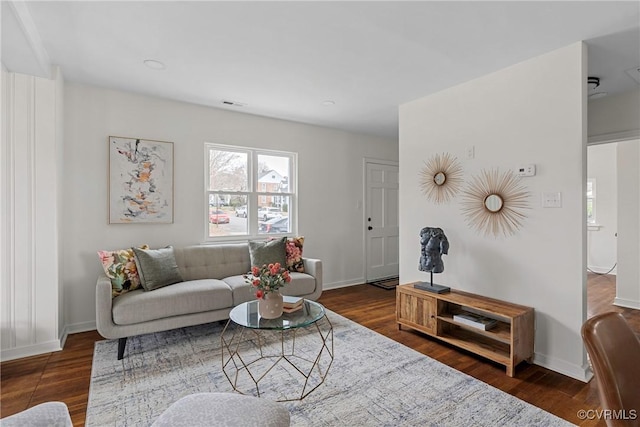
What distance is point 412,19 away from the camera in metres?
2.15

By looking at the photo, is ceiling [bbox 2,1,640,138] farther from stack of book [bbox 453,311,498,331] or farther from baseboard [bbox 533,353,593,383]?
baseboard [bbox 533,353,593,383]

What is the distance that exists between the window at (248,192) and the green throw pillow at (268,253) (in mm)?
597

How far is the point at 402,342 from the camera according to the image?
2.97 metres

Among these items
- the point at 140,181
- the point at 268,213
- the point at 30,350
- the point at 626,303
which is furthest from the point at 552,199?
the point at 30,350

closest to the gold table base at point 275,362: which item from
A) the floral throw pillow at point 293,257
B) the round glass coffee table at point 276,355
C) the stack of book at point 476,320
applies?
the round glass coffee table at point 276,355

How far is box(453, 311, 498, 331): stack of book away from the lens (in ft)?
8.66

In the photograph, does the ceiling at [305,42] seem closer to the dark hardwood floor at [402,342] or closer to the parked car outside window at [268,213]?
the parked car outside window at [268,213]

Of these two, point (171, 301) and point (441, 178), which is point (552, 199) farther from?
point (171, 301)

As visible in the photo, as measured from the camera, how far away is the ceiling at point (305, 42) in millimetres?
2033

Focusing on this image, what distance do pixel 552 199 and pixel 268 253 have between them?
2.68 meters

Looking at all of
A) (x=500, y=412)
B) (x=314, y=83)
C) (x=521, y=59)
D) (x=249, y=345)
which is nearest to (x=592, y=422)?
(x=500, y=412)

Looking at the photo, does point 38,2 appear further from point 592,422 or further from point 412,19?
point 592,422

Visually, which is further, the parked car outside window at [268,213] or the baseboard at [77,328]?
the parked car outside window at [268,213]

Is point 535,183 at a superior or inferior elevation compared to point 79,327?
superior
